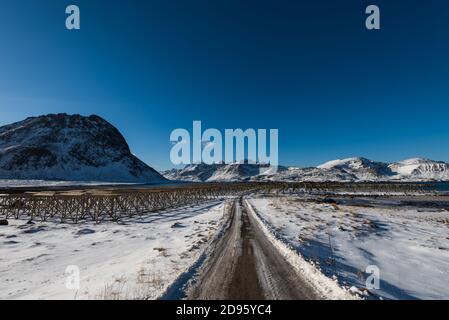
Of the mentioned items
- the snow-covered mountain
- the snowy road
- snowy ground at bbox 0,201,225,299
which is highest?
the snow-covered mountain

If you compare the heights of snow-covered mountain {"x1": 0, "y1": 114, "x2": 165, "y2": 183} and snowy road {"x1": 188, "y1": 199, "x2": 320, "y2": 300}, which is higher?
snow-covered mountain {"x1": 0, "y1": 114, "x2": 165, "y2": 183}

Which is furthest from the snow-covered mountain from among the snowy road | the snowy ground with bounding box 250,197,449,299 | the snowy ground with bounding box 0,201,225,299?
the snowy ground with bounding box 250,197,449,299

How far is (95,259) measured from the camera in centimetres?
1346

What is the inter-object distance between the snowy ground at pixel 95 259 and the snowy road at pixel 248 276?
1.11 m

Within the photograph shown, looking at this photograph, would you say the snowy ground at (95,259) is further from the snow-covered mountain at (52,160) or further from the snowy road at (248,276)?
the snow-covered mountain at (52,160)

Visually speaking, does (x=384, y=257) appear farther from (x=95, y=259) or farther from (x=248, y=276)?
(x=95, y=259)

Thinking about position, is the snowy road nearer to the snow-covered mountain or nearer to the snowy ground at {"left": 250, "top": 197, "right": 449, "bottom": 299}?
the snowy ground at {"left": 250, "top": 197, "right": 449, "bottom": 299}

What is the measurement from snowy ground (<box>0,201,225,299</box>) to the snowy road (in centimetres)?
111

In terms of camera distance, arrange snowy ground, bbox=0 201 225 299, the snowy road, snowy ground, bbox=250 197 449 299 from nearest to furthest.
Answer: the snowy road, snowy ground, bbox=0 201 225 299, snowy ground, bbox=250 197 449 299

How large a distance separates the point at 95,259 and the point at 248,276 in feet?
28.3

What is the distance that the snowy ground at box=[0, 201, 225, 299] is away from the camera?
27.8ft

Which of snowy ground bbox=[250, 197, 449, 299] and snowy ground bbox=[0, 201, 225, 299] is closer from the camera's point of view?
snowy ground bbox=[0, 201, 225, 299]
